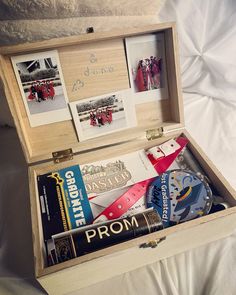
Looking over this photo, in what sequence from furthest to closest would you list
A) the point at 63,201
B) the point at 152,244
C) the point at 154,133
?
1. the point at 154,133
2. the point at 63,201
3. the point at 152,244

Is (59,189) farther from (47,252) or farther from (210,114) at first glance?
(210,114)

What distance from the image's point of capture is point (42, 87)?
0.61 metres

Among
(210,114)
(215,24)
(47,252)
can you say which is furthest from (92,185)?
(215,24)

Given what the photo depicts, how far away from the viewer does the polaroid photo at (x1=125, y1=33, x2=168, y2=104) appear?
630mm

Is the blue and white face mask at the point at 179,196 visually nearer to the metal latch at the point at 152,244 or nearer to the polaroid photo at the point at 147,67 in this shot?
the metal latch at the point at 152,244

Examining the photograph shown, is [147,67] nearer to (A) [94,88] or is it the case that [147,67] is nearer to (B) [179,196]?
(A) [94,88]

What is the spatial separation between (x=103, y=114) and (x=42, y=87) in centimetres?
16

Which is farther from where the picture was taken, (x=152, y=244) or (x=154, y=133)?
(x=154, y=133)

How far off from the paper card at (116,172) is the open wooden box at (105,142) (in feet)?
0.06

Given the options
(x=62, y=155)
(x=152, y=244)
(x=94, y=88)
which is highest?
(x=94, y=88)

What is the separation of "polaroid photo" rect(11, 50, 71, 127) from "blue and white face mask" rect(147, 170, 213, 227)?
0.92 ft

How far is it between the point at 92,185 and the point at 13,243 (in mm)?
221

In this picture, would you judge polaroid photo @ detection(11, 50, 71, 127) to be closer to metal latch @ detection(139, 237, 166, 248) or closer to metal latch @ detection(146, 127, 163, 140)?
metal latch @ detection(146, 127, 163, 140)

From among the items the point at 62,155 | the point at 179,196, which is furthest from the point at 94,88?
the point at 179,196
